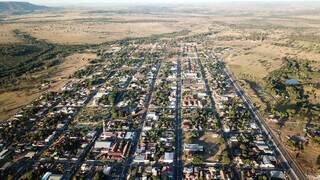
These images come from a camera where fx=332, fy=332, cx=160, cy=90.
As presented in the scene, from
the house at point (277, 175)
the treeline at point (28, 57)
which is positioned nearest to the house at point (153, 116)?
the house at point (277, 175)

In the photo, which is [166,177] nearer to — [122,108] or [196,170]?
[196,170]

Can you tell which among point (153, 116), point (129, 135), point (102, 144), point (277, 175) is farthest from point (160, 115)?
point (277, 175)

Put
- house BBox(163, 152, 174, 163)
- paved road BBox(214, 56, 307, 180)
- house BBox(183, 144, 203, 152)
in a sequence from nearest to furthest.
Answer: paved road BBox(214, 56, 307, 180) → house BBox(163, 152, 174, 163) → house BBox(183, 144, 203, 152)

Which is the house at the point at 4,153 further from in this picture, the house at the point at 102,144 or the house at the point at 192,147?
the house at the point at 192,147

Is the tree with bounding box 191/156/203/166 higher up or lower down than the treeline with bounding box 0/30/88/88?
lower down

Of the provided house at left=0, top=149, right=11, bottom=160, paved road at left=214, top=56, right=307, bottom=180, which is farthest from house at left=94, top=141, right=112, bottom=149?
paved road at left=214, top=56, right=307, bottom=180

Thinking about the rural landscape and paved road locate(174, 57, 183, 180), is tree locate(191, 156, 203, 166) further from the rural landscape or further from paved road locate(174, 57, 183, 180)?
paved road locate(174, 57, 183, 180)
